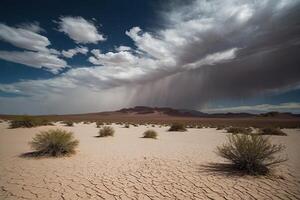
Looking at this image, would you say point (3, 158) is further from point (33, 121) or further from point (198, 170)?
point (33, 121)

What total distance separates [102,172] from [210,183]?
3.69 metres

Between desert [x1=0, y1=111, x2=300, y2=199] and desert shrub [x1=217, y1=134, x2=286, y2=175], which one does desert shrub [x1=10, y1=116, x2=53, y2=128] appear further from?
desert shrub [x1=217, y1=134, x2=286, y2=175]

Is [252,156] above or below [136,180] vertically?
above

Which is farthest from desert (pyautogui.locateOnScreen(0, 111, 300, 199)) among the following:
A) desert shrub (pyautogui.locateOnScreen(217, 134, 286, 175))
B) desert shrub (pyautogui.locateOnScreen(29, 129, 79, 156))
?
desert shrub (pyautogui.locateOnScreen(29, 129, 79, 156))

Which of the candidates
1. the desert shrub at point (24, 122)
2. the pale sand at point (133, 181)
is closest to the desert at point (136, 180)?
the pale sand at point (133, 181)

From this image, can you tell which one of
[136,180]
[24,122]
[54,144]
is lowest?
[136,180]

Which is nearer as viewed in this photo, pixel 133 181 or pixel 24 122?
pixel 133 181

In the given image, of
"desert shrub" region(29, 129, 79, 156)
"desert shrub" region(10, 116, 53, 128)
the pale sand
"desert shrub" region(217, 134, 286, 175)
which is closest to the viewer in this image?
the pale sand

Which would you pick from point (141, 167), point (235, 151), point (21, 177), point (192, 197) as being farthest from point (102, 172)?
point (235, 151)

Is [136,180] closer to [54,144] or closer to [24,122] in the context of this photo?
[54,144]

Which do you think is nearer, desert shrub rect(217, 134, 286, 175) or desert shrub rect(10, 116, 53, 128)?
desert shrub rect(217, 134, 286, 175)

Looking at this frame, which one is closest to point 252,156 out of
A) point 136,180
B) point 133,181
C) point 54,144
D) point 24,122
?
point 136,180

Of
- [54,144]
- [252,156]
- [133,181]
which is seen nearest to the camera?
[133,181]

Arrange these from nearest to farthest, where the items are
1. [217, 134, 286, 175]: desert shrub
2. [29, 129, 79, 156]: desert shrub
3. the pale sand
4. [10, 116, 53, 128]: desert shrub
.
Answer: the pale sand
[217, 134, 286, 175]: desert shrub
[29, 129, 79, 156]: desert shrub
[10, 116, 53, 128]: desert shrub
